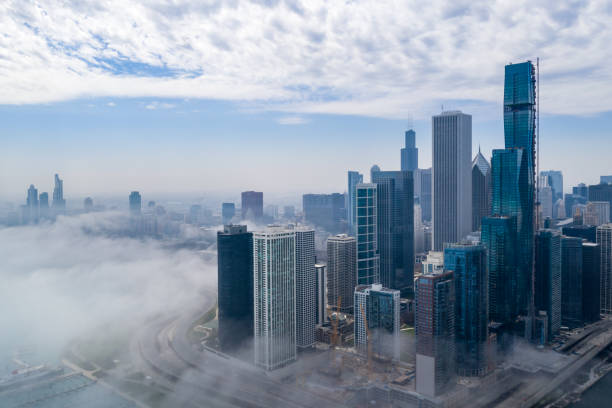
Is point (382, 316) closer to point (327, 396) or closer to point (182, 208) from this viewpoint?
point (327, 396)

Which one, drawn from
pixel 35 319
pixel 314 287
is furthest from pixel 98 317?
pixel 314 287

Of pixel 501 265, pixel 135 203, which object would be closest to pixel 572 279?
pixel 501 265

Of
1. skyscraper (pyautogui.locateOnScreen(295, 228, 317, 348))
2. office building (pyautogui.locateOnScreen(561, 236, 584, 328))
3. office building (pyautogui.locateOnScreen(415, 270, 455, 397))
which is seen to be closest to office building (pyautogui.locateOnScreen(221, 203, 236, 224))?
skyscraper (pyautogui.locateOnScreen(295, 228, 317, 348))

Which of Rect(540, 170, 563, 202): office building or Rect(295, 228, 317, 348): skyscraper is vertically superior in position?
Rect(540, 170, 563, 202): office building

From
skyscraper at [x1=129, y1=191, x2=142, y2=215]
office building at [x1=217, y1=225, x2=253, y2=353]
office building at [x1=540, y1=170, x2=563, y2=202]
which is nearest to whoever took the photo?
skyscraper at [x1=129, y1=191, x2=142, y2=215]

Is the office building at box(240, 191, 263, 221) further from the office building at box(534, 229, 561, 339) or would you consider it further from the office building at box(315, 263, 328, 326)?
the office building at box(534, 229, 561, 339)
